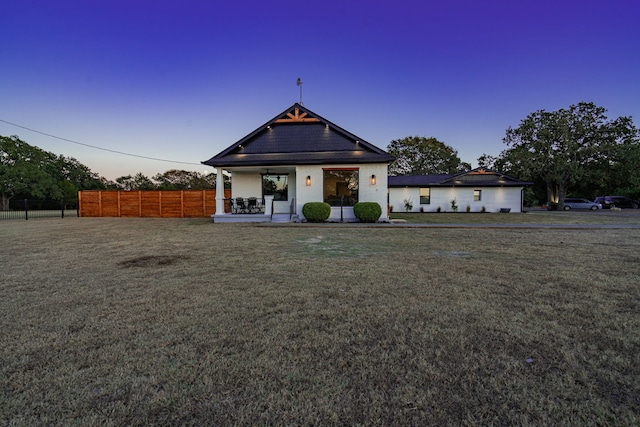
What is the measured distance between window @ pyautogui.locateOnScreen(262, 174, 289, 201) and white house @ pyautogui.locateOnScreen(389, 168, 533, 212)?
1191 centimetres

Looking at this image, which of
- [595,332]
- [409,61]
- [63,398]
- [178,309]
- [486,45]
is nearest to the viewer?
[63,398]

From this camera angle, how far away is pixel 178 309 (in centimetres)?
291

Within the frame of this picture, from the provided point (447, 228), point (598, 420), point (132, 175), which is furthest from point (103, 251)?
point (132, 175)

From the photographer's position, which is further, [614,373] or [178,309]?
[178,309]

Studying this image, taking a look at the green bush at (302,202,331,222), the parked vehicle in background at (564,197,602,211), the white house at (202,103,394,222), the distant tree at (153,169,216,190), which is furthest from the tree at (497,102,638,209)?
the distant tree at (153,169,216,190)

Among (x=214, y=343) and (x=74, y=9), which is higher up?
(x=74, y=9)

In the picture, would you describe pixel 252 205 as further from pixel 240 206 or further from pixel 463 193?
pixel 463 193

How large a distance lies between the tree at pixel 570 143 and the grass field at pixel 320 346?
91.5ft

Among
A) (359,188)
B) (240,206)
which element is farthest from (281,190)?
(359,188)

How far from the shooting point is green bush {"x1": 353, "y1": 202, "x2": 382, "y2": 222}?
1277 cm

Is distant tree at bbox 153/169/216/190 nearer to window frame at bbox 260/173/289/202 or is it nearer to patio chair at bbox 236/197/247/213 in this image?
window frame at bbox 260/173/289/202

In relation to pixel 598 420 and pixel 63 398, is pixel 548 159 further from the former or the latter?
pixel 63 398

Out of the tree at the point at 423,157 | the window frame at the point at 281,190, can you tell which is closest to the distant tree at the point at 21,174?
the window frame at the point at 281,190

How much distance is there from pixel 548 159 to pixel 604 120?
238 inches
